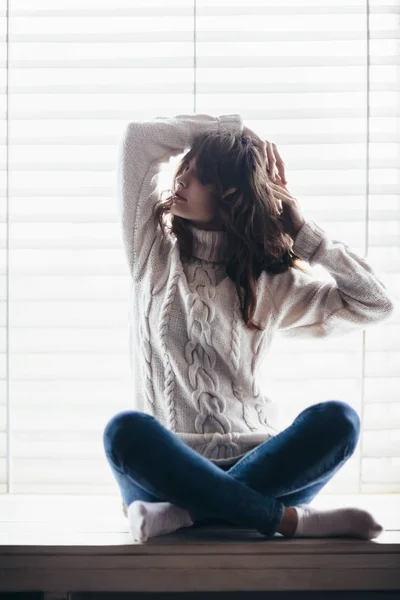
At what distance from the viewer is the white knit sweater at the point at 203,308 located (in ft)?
5.03

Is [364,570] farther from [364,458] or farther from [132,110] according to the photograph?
[132,110]

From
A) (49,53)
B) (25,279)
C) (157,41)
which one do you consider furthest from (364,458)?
(49,53)

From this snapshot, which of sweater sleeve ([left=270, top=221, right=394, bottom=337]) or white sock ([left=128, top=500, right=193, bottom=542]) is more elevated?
sweater sleeve ([left=270, top=221, right=394, bottom=337])

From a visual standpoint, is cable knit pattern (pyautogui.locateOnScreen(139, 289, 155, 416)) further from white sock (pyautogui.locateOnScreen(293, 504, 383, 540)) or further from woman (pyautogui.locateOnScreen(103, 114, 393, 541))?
white sock (pyautogui.locateOnScreen(293, 504, 383, 540))

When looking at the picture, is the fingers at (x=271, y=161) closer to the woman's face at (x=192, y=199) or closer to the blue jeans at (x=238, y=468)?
the woman's face at (x=192, y=199)

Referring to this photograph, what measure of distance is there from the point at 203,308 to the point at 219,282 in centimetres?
8

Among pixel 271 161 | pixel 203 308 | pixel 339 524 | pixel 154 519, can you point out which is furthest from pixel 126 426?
pixel 271 161

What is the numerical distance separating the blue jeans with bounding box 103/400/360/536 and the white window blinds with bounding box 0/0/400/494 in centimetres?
40

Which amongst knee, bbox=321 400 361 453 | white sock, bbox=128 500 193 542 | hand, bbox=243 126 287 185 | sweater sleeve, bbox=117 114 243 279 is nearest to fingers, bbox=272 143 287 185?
hand, bbox=243 126 287 185

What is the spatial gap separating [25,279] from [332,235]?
77 centimetres

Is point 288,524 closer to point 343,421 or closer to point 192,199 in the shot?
point 343,421

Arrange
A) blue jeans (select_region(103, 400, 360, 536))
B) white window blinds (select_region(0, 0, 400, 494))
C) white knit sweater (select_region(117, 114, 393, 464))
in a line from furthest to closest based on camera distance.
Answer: white window blinds (select_region(0, 0, 400, 494))
white knit sweater (select_region(117, 114, 393, 464))
blue jeans (select_region(103, 400, 360, 536))

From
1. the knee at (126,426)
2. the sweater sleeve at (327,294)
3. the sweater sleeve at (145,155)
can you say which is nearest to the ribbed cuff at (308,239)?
the sweater sleeve at (327,294)

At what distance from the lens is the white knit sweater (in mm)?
1534
